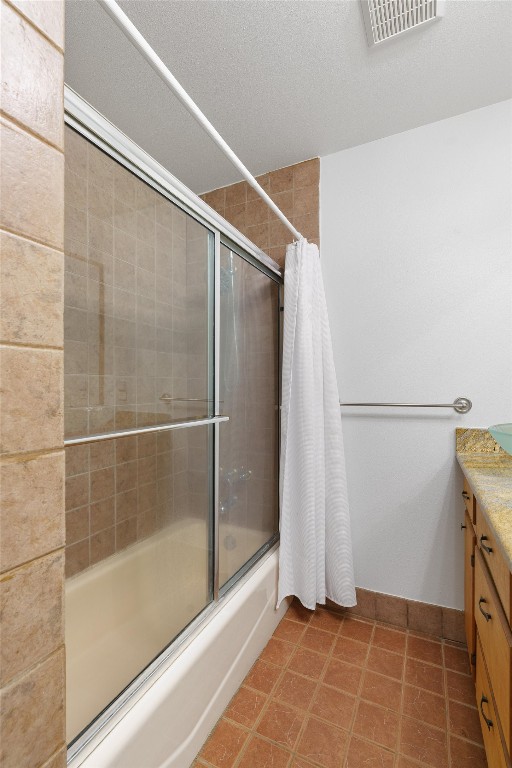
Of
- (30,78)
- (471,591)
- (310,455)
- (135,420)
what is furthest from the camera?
(310,455)

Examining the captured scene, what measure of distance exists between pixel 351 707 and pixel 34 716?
1.15 meters

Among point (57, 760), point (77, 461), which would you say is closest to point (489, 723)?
point (57, 760)

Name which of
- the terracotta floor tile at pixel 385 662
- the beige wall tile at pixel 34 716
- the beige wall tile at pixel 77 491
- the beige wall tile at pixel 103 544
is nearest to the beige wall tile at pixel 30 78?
the beige wall tile at pixel 34 716

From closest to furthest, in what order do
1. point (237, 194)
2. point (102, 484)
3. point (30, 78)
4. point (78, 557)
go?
point (30, 78)
point (78, 557)
point (102, 484)
point (237, 194)

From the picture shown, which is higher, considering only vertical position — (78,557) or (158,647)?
(78,557)

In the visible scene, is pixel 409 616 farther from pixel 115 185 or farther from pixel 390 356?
pixel 115 185

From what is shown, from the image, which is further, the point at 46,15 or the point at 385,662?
the point at 385,662

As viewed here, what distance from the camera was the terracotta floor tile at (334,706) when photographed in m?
1.16

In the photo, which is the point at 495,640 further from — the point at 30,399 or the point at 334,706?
the point at 30,399

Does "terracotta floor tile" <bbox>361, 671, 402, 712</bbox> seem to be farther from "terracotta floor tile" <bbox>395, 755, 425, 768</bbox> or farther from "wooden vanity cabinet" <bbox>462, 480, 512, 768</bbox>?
"wooden vanity cabinet" <bbox>462, 480, 512, 768</bbox>

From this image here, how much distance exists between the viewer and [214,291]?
51.4 inches

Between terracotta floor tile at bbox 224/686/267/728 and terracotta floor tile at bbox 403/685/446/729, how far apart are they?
1.56 ft

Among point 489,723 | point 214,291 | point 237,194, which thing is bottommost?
point 489,723

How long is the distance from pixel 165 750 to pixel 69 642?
0.43 metres
